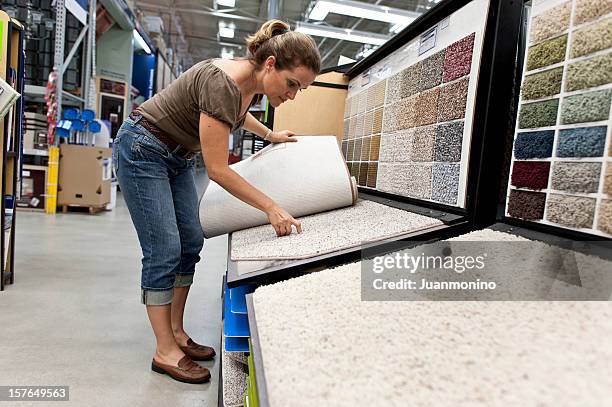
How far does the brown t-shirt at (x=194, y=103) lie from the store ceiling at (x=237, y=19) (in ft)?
23.7

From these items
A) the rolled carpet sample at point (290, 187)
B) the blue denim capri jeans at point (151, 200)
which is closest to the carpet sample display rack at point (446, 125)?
the rolled carpet sample at point (290, 187)

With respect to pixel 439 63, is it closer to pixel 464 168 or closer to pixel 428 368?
pixel 464 168

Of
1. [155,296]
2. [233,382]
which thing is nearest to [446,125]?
[233,382]

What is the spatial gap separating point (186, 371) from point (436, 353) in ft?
3.47

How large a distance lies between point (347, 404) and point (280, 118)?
67.9 inches

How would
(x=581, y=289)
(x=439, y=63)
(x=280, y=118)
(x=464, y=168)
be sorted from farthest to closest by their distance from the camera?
1. (x=280, y=118)
2. (x=439, y=63)
3. (x=464, y=168)
4. (x=581, y=289)

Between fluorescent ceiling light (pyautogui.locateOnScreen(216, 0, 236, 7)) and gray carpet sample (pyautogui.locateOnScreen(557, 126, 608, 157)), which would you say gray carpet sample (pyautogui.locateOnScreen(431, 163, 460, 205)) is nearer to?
gray carpet sample (pyautogui.locateOnScreen(557, 126, 608, 157))

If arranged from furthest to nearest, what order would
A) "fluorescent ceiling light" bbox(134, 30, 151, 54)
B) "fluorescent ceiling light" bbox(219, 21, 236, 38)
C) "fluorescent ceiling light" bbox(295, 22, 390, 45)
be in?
"fluorescent ceiling light" bbox(219, 21, 236, 38), "fluorescent ceiling light" bbox(295, 22, 390, 45), "fluorescent ceiling light" bbox(134, 30, 151, 54)

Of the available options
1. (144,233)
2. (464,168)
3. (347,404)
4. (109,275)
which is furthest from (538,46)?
(109,275)

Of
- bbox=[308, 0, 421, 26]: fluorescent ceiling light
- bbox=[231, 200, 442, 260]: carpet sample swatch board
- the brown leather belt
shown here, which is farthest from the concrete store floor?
bbox=[308, 0, 421, 26]: fluorescent ceiling light

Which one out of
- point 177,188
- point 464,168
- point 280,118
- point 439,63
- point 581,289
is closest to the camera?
point 581,289

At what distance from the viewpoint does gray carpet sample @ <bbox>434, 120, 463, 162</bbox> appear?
1015 millimetres

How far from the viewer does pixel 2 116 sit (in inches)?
74.9

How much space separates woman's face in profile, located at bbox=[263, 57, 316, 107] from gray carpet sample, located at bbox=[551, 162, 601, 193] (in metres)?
0.66
